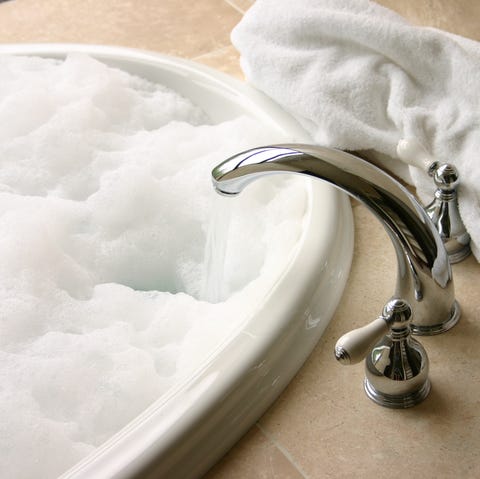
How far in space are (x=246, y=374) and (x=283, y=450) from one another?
0.30ft

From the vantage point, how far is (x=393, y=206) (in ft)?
2.92

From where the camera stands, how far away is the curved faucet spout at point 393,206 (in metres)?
0.89

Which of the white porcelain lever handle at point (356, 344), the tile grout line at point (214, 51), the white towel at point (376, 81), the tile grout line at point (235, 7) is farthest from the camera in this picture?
the tile grout line at point (235, 7)

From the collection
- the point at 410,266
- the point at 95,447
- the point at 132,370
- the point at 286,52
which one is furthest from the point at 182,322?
the point at 286,52

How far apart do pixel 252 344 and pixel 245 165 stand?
0.67 ft

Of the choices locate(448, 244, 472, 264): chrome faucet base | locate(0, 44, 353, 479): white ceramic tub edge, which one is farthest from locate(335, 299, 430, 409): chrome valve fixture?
locate(448, 244, 472, 264): chrome faucet base

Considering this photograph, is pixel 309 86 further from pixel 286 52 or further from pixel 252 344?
pixel 252 344

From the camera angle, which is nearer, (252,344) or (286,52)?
(252,344)

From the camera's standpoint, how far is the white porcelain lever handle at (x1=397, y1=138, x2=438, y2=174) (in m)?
1.04

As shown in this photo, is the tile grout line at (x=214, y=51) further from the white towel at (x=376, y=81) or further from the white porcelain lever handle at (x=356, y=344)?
the white porcelain lever handle at (x=356, y=344)

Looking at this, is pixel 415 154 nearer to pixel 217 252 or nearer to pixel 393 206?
pixel 393 206

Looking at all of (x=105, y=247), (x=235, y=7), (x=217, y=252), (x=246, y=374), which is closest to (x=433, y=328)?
(x=246, y=374)

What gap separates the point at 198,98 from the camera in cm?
148

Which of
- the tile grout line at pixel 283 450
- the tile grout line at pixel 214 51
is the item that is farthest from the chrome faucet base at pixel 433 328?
the tile grout line at pixel 214 51
